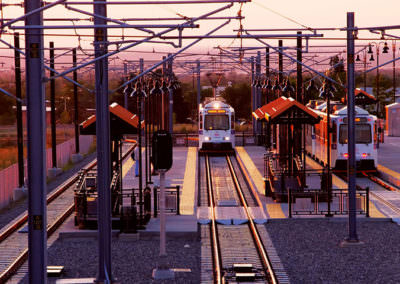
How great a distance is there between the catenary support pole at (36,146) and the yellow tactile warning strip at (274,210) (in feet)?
38.5

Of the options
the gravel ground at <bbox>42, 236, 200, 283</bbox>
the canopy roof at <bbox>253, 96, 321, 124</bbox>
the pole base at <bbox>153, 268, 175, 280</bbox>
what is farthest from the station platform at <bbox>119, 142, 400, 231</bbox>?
the pole base at <bbox>153, 268, 175, 280</bbox>

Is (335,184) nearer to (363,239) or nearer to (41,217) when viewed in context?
(363,239)

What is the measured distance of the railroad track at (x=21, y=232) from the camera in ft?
51.2

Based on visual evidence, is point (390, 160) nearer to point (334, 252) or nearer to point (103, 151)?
point (334, 252)

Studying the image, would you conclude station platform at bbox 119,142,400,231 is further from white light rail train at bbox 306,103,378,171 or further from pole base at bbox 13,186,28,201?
pole base at bbox 13,186,28,201

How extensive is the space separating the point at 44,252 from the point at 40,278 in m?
0.35

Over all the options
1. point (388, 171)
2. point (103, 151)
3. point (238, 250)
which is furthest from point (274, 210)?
point (388, 171)

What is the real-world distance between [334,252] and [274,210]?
5.98 m

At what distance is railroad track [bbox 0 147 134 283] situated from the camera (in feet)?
51.2

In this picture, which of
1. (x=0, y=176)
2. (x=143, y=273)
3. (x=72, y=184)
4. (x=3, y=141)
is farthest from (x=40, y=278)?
(x=3, y=141)

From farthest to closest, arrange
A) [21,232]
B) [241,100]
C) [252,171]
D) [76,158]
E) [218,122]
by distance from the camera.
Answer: [241,100] → [218,122] → [76,158] → [252,171] → [21,232]

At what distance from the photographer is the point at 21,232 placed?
1955 centimetres

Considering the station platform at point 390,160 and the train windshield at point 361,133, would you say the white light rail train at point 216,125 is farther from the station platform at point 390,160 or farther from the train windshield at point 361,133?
the train windshield at point 361,133

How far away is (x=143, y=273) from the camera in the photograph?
14859 millimetres
